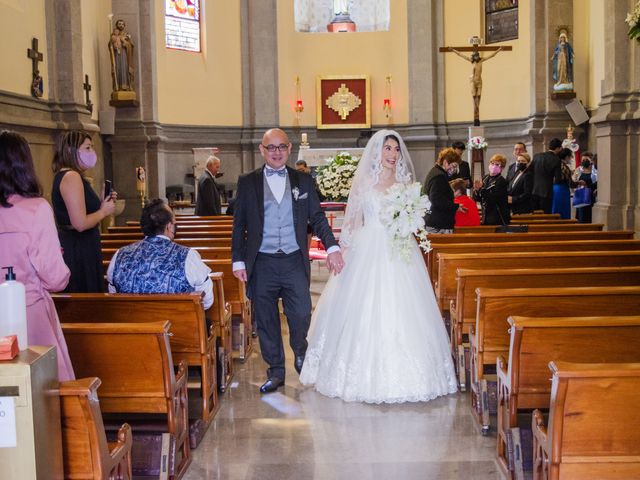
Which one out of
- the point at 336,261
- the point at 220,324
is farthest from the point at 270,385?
the point at 336,261

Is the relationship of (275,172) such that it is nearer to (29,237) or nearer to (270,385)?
(270,385)

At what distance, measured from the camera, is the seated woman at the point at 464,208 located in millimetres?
8117

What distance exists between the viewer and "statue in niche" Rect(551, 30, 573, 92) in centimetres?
1491

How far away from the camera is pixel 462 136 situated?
59.6 feet

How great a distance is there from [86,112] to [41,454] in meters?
9.70

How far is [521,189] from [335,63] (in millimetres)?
9326

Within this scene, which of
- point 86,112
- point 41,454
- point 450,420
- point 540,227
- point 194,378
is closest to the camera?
point 41,454

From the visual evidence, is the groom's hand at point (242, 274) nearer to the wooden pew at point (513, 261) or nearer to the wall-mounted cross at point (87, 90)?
the wooden pew at point (513, 261)

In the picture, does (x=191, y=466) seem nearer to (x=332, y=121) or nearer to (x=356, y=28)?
(x=332, y=121)

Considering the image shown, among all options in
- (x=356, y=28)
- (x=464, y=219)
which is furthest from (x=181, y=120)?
(x=464, y=219)

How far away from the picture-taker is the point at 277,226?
204 inches

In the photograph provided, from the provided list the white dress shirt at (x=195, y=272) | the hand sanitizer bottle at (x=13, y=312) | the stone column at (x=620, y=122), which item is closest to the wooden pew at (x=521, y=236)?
the white dress shirt at (x=195, y=272)

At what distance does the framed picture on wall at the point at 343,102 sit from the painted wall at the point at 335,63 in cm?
23

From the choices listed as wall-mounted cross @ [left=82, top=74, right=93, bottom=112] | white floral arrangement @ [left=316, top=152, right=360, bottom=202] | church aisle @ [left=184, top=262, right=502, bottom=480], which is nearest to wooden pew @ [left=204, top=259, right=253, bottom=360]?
→ church aisle @ [left=184, top=262, right=502, bottom=480]
